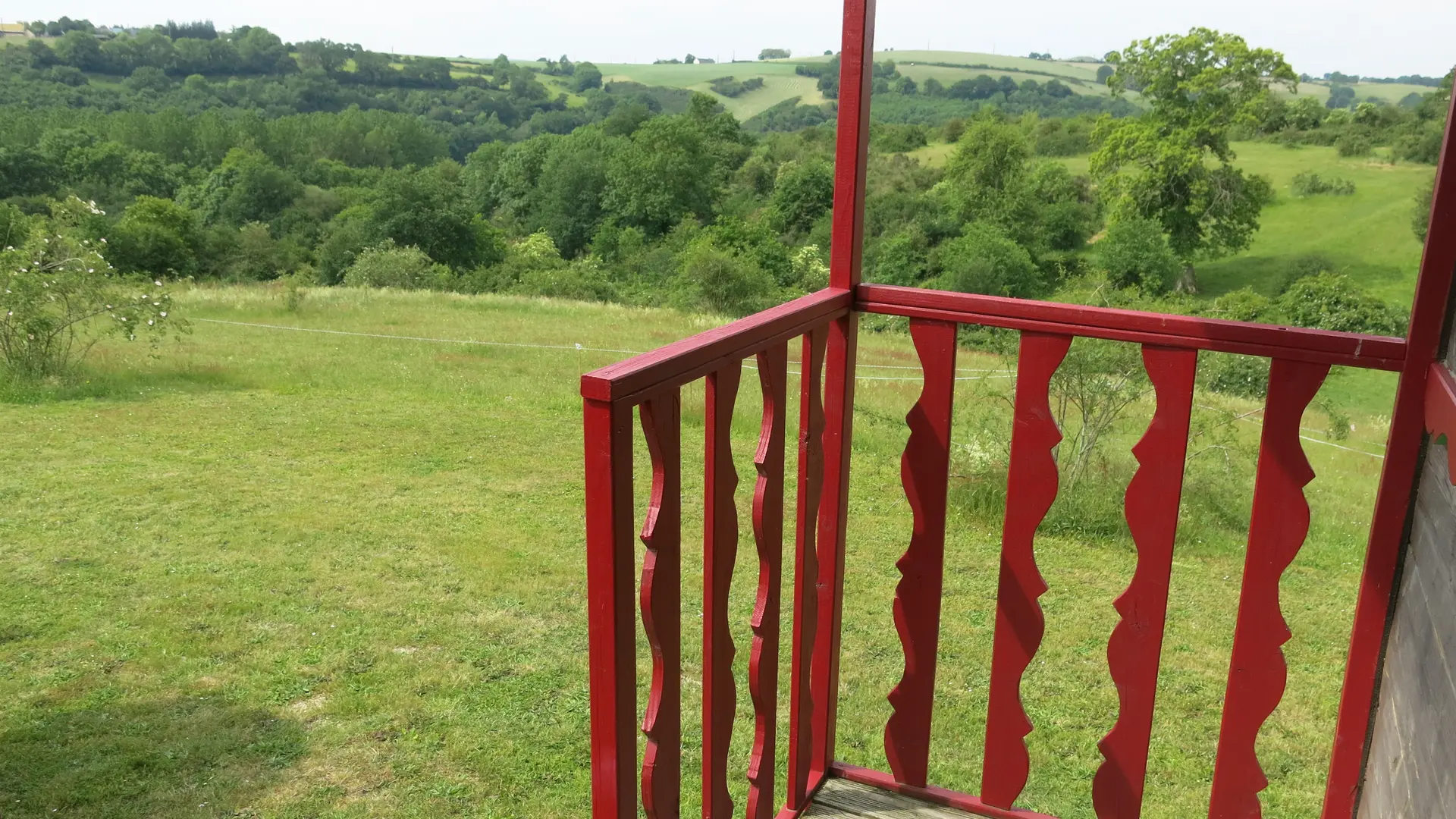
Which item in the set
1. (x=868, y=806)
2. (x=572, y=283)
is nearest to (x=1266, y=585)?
(x=868, y=806)

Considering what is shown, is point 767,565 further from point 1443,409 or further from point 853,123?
point 1443,409

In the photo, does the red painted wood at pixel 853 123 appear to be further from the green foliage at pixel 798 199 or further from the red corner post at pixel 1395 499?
the green foliage at pixel 798 199

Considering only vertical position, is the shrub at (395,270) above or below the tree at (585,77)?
below

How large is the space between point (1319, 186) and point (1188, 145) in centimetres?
90

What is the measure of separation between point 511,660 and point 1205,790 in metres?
2.34

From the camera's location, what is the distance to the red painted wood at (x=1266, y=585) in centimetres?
144

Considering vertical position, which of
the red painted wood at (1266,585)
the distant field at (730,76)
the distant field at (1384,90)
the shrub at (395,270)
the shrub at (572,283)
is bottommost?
the shrub at (572,283)

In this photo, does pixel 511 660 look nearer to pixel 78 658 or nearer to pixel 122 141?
pixel 78 658

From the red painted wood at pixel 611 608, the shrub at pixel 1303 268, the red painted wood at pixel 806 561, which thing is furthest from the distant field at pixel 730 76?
the red painted wood at pixel 611 608

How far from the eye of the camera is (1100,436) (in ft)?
19.0

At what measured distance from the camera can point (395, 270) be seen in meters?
25.5

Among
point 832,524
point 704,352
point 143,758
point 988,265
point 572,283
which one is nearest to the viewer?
point 704,352

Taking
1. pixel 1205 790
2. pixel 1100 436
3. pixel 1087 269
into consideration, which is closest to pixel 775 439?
pixel 1205 790

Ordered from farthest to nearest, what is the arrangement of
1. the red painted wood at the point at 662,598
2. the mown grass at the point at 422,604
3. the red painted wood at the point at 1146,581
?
the mown grass at the point at 422,604 < the red painted wood at the point at 1146,581 < the red painted wood at the point at 662,598
